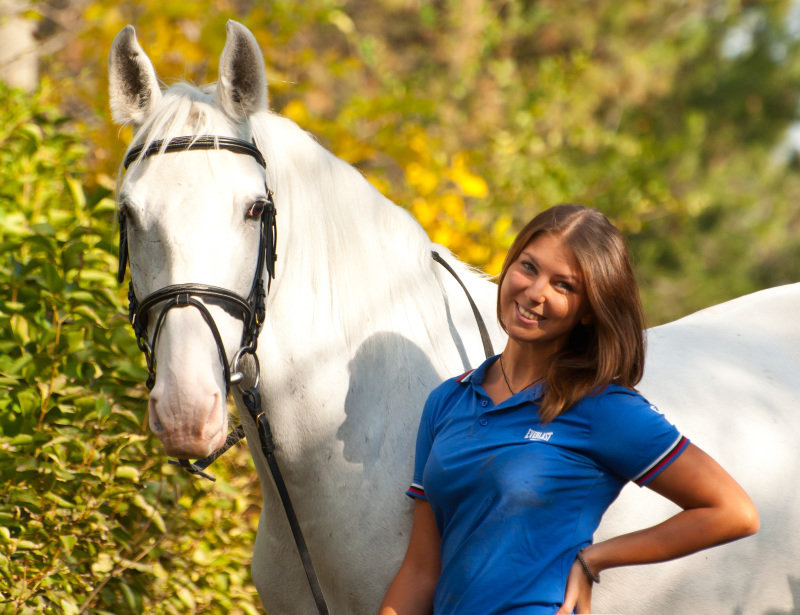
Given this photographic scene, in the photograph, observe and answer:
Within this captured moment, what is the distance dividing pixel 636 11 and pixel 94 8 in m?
10.8

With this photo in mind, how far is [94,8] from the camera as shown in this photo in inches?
197

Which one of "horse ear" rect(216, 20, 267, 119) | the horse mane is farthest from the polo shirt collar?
"horse ear" rect(216, 20, 267, 119)

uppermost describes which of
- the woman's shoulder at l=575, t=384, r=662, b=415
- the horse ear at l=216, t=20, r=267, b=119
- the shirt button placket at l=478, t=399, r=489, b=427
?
the horse ear at l=216, t=20, r=267, b=119

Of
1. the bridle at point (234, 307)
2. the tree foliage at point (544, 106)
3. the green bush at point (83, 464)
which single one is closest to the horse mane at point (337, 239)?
the bridle at point (234, 307)

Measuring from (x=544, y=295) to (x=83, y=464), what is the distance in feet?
6.87

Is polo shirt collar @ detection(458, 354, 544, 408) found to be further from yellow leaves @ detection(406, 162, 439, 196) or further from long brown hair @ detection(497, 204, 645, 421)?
yellow leaves @ detection(406, 162, 439, 196)

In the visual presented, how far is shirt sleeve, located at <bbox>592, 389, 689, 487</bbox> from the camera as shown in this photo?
1596mm

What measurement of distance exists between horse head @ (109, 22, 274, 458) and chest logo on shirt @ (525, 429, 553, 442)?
73 cm

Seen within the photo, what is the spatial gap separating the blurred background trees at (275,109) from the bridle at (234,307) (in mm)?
788

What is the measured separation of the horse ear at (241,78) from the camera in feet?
6.89

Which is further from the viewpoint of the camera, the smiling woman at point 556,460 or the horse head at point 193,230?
the horse head at point 193,230

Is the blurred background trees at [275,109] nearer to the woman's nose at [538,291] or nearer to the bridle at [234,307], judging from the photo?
the woman's nose at [538,291]

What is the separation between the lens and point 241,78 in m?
2.15

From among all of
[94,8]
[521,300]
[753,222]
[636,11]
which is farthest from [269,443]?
Answer: [753,222]
